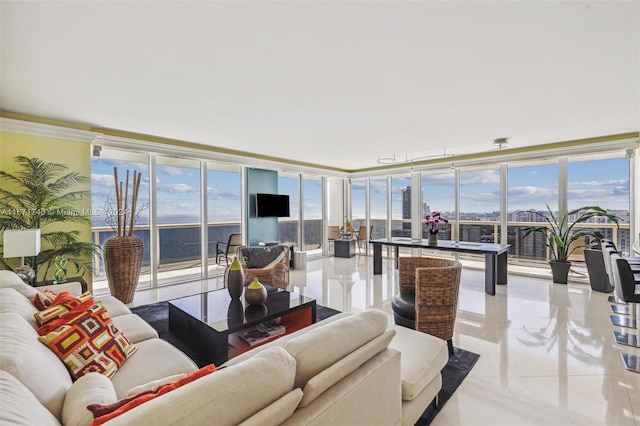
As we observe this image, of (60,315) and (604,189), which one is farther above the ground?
(604,189)

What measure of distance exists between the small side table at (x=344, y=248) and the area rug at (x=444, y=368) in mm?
4092

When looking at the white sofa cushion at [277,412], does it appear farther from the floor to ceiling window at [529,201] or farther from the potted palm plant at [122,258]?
the floor to ceiling window at [529,201]

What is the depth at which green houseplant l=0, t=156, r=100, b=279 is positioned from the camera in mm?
3545

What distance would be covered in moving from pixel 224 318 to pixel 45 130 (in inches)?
139

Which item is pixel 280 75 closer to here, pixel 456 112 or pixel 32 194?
pixel 456 112

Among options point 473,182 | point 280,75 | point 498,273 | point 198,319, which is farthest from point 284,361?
point 473,182

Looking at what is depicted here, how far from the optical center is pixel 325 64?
7.93ft

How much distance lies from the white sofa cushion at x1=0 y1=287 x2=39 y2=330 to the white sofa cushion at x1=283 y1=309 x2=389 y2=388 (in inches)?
64.5

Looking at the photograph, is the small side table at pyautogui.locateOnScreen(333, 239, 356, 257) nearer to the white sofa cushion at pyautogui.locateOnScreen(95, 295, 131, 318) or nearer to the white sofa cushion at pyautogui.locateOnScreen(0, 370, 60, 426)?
the white sofa cushion at pyautogui.locateOnScreen(95, 295, 131, 318)

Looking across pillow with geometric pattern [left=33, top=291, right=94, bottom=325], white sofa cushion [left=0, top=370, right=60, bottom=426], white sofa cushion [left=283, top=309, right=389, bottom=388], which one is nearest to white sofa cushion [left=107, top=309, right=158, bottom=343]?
pillow with geometric pattern [left=33, top=291, right=94, bottom=325]

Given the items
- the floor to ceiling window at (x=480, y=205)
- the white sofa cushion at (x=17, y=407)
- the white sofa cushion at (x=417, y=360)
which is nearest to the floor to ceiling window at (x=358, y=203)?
the floor to ceiling window at (x=480, y=205)

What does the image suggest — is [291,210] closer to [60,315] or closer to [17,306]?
[60,315]

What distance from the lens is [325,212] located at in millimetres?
8617

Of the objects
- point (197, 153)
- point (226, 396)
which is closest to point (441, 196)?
point (197, 153)
